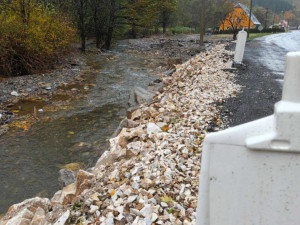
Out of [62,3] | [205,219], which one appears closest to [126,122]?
[205,219]

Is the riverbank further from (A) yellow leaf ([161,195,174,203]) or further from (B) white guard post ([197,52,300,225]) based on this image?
(B) white guard post ([197,52,300,225])

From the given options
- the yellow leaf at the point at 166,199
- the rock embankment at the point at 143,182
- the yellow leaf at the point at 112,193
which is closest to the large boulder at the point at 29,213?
the rock embankment at the point at 143,182

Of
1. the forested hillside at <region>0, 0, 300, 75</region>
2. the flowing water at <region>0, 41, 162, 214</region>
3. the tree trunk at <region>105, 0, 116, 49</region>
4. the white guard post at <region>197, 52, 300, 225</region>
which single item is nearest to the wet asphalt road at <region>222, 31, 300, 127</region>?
the flowing water at <region>0, 41, 162, 214</region>

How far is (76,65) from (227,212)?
15092 mm

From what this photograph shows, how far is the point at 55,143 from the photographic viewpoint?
6.60 meters

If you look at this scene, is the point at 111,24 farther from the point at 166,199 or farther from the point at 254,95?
the point at 166,199

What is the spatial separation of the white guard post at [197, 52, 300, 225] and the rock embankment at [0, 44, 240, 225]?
1430mm

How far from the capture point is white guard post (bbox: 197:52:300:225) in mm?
1272

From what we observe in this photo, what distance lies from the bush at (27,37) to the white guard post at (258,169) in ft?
38.1

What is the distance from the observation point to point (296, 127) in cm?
125

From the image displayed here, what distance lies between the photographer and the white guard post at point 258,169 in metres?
1.27

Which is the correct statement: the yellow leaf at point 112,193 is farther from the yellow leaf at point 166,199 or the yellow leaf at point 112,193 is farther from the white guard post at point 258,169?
the white guard post at point 258,169

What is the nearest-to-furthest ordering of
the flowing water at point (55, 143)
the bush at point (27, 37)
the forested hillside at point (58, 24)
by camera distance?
1. the flowing water at point (55, 143)
2. the bush at point (27, 37)
3. the forested hillside at point (58, 24)

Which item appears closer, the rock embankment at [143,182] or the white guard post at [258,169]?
the white guard post at [258,169]
